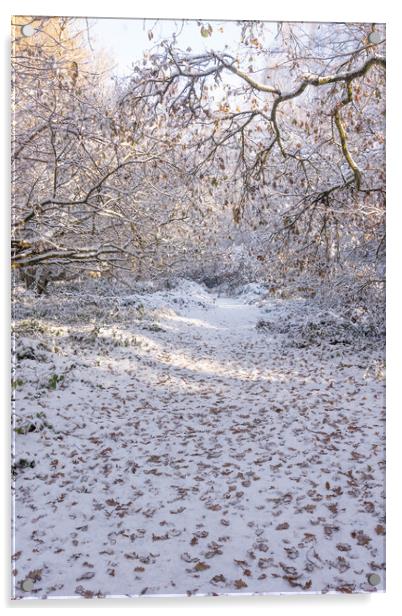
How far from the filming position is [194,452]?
10.4 ft

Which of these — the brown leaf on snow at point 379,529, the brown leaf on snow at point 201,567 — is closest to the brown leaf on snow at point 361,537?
the brown leaf on snow at point 379,529

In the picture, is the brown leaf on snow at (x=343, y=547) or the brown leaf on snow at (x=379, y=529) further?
the brown leaf on snow at (x=379, y=529)

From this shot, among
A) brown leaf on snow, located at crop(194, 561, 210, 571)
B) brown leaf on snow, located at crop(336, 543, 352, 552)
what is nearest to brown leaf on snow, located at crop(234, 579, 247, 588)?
brown leaf on snow, located at crop(194, 561, 210, 571)

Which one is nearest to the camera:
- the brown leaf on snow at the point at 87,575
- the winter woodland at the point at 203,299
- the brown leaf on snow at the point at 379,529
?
the brown leaf on snow at the point at 87,575

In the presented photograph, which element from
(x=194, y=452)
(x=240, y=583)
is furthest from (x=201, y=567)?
(x=194, y=452)

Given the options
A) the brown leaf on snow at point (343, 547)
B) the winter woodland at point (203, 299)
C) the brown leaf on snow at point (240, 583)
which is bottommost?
the brown leaf on snow at point (240, 583)

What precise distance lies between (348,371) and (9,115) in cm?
326

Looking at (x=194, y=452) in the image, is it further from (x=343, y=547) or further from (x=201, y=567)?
(x=343, y=547)

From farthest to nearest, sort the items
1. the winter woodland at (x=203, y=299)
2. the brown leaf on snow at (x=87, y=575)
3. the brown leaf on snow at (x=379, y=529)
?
1. the brown leaf on snow at (x=379, y=529)
2. the winter woodland at (x=203, y=299)
3. the brown leaf on snow at (x=87, y=575)

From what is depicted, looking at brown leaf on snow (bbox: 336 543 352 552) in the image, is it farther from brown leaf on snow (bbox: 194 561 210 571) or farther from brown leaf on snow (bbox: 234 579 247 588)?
brown leaf on snow (bbox: 194 561 210 571)

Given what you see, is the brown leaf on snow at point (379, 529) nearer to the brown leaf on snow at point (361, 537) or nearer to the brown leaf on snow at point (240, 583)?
the brown leaf on snow at point (361, 537)

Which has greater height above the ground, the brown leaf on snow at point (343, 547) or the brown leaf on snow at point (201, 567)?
the brown leaf on snow at point (343, 547)

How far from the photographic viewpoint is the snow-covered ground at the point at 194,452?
2.58 metres
